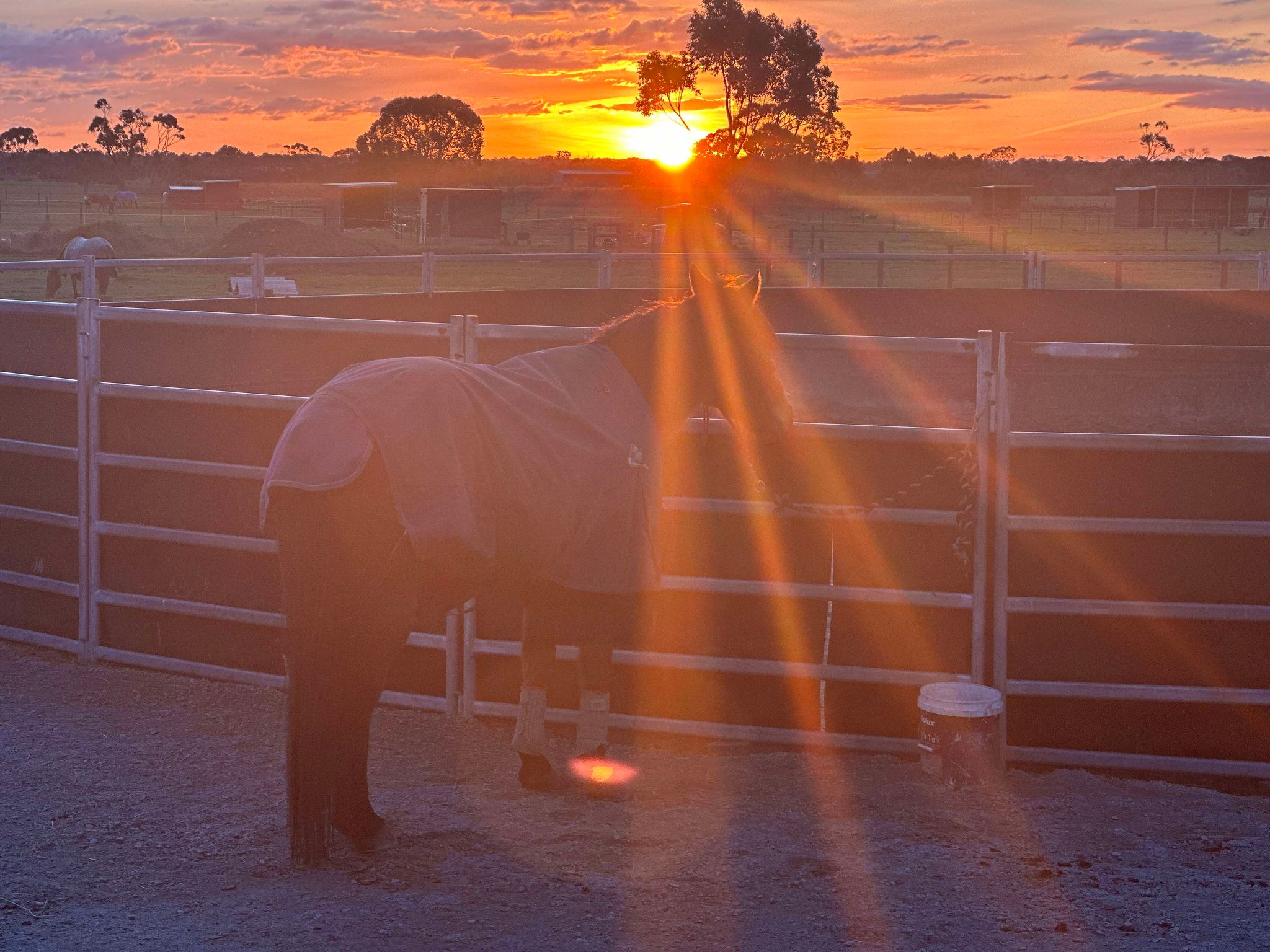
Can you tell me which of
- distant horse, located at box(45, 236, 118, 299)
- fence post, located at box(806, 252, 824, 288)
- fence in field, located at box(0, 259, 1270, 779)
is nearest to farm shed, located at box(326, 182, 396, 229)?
distant horse, located at box(45, 236, 118, 299)

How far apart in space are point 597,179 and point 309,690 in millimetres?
67386

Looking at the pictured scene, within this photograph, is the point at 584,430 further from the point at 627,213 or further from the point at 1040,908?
the point at 627,213

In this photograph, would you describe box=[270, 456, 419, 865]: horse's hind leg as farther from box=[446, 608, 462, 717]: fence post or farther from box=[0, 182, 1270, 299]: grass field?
box=[0, 182, 1270, 299]: grass field

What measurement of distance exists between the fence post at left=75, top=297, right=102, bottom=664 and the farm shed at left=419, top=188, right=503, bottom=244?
41.1m

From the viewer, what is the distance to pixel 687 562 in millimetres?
4750

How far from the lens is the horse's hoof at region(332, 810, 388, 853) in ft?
11.4

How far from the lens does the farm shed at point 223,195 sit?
67938 mm

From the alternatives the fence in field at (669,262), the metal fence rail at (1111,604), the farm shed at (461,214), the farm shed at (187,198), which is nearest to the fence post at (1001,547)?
the metal fence rail at (1111,604)

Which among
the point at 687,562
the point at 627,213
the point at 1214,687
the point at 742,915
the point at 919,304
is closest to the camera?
the point at 742,915

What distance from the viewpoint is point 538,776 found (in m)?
4.05

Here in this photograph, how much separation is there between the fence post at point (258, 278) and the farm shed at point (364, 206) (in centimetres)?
4195

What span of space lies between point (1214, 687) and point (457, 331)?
8.96 ft

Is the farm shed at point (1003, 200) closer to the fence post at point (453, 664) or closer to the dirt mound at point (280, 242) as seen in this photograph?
the dirt mound at point (280, 242)

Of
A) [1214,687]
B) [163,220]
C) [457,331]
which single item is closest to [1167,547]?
[1214,687]
